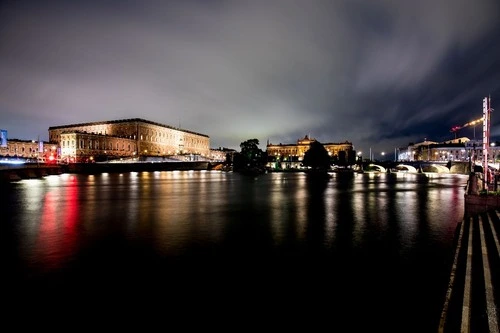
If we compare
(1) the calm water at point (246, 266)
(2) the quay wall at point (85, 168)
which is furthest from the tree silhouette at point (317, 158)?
(1) the calm water at point (246, 266)

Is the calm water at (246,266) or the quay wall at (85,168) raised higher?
the quay wall at (85,168)

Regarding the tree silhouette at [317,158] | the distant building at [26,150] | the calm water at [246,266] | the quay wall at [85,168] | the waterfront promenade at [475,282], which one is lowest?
the calm water at [246,266]

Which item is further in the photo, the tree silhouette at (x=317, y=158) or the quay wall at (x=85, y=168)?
the tree silhouette at (x=317, y=158)

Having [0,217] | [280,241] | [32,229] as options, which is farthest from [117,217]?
[280,241]

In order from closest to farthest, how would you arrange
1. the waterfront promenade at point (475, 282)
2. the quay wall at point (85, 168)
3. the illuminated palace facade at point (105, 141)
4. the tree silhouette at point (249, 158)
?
the waterfront promenade at point (475, 282) < the quay wall at point (85, 168) < the tree silhouette at point (249, 158) < the illuminated palace facade at point (105, 141)

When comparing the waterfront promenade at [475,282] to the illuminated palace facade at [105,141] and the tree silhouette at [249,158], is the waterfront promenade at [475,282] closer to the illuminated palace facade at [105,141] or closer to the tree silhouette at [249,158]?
the tree silhouette at [249,158]

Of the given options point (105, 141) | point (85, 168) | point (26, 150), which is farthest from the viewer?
point (105, 141)

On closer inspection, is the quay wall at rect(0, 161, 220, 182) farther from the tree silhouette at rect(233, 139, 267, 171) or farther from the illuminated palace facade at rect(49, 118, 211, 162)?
the tree silhouette at rect(233, 139, 267, 171)

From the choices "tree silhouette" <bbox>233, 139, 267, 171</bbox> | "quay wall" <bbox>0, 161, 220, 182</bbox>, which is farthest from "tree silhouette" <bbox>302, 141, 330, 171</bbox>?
"quay wall" <bbox>0, 161, 220, 182</bbox>

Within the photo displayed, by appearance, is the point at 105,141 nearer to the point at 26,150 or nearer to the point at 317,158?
the point at 26,150

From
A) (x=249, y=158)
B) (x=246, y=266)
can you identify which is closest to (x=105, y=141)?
(x=249, y=158)

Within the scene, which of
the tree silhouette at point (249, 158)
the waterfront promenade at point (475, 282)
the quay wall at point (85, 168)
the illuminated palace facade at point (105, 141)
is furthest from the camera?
the illuminated palace facade at point (105, 141)

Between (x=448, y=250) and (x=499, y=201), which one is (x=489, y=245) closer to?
(x=448, y=250)

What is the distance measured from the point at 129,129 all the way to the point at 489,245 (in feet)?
661
